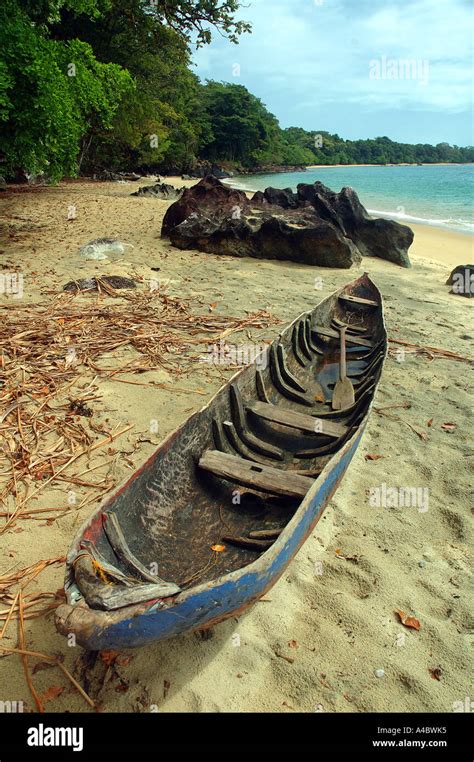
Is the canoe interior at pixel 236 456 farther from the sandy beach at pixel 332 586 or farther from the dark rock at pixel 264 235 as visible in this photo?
the dark rock at pixel 264 235

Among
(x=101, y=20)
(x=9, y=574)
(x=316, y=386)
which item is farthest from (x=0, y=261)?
(x=101, y=20)

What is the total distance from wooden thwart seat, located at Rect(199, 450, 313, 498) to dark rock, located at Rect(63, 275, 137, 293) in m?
5.94

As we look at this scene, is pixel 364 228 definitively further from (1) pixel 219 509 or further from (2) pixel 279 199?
(1) pixel 219 509

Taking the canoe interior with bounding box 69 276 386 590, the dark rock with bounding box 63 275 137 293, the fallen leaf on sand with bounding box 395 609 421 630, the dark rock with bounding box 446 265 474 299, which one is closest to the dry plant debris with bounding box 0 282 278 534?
the dark rock with bounding box 63 275 137 293

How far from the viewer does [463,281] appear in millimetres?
11258

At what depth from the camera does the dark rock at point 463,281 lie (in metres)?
10.9

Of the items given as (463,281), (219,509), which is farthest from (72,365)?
(463,281)

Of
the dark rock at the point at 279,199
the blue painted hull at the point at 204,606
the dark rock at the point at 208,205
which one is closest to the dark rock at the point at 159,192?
the dark rock at the point at 279,199

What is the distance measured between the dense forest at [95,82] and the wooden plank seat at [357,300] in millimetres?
6182

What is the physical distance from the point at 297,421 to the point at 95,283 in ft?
19.1

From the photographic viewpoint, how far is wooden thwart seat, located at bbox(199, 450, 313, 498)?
367 cm
